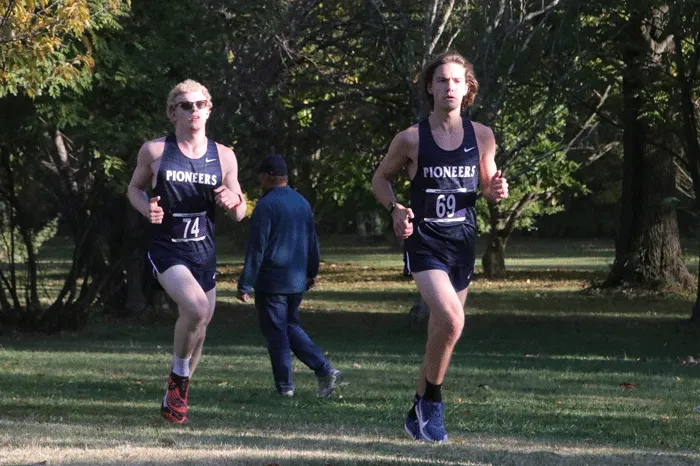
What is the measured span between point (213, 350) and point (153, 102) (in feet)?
14.9

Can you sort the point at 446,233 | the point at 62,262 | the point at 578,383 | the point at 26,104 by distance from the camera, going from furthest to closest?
the point at 62,262
the point at 26,104
the point at 578,383
the point at 446,233

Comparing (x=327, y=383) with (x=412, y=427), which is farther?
(x=327, y=383)

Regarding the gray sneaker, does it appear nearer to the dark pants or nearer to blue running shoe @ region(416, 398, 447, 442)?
the dark pants

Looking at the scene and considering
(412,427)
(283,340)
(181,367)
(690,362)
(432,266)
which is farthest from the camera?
(690,362)

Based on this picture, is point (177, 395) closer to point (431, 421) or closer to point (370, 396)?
point (431, 421)

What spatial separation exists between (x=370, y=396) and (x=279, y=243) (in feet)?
4.62

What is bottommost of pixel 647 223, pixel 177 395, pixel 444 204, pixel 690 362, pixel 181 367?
pixel 690 362

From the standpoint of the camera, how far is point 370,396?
441 inches

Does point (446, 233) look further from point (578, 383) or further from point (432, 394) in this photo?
point (578, 383)

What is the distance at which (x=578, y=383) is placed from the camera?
13273mm

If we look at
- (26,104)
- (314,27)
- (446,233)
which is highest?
(314,27)

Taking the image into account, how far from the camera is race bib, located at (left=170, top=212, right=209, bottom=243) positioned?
29.4ft

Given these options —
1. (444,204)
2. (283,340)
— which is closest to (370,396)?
(283,340)

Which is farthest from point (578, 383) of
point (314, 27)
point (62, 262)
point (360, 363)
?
point (314, 27)
